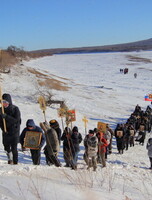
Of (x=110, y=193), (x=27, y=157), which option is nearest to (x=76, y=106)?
(x=27, y=157)

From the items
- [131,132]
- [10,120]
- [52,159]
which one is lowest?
[131,132]

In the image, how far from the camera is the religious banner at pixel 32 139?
6.40 m

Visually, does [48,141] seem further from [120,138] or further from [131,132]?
[131,132]

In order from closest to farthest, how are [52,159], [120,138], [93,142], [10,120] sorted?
[10,120], [52,159], [93,142], [120,138]

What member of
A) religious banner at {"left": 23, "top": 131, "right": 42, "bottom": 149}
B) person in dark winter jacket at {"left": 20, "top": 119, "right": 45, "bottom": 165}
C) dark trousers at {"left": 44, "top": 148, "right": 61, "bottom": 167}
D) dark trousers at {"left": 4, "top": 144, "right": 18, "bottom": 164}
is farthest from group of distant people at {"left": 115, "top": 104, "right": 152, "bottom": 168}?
dark trousers at {"left": 4, "top": 144, "right": 18, "bottom": 164}

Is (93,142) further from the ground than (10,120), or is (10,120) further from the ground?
(10,120)

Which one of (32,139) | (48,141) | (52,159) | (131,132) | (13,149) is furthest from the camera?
(131,132)

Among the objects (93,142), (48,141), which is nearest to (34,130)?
(48,141)

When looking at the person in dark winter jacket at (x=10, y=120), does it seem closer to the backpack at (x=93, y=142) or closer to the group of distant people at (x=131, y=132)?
the backpack at (x=93, y=142)

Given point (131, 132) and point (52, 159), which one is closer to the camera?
point (52, 159)

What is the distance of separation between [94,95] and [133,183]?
24123 mm

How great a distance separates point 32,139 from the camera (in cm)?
642

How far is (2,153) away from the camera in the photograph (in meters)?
8.32

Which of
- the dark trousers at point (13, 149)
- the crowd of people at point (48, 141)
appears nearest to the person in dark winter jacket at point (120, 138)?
the crowd of people at point (48, 141)
